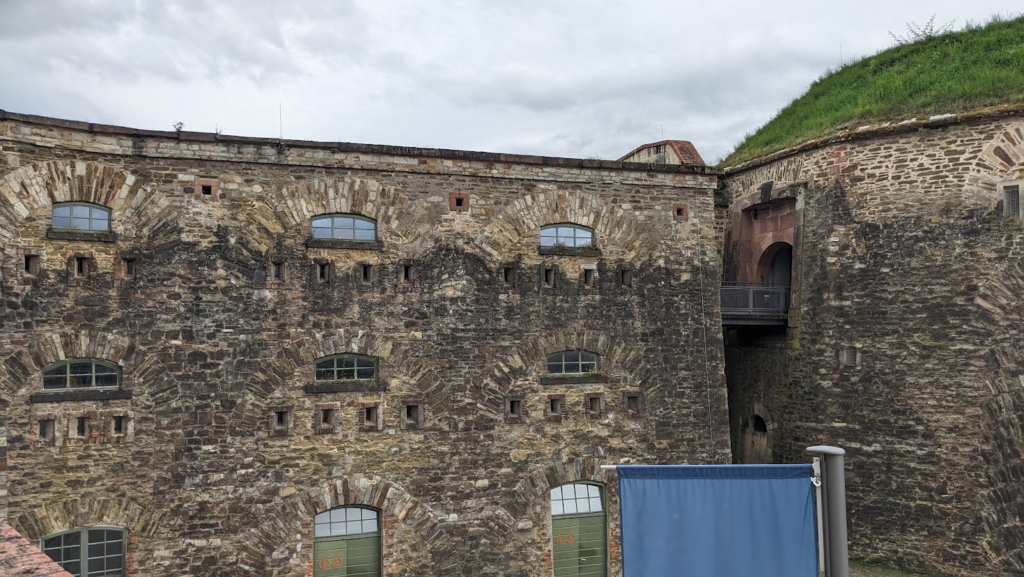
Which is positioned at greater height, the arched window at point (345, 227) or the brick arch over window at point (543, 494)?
the arched window at point (345, 227)

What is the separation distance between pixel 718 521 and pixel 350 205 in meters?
8.21

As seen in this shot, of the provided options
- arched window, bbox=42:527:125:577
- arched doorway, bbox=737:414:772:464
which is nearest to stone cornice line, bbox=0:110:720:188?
arched window, bbox=42:527:125:577

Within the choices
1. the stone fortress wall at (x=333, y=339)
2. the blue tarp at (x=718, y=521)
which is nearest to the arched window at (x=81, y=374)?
the stone fortress wall at (x=333, y=339)

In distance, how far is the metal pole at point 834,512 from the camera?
6055mm

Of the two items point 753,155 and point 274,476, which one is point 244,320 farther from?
point 753,155

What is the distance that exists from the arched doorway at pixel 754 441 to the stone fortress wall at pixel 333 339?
2653 millimetres

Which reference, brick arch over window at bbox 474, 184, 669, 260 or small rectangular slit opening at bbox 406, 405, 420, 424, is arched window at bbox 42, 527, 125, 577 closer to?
small rectangular slit opening at bbox 406, 405, 420, 424

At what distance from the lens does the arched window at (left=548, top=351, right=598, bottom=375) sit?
579 inches

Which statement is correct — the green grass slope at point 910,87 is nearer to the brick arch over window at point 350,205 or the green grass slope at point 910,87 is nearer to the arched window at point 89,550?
the brick arch over window at point 350,205

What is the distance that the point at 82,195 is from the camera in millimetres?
12078

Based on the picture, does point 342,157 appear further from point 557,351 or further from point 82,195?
point 557,351

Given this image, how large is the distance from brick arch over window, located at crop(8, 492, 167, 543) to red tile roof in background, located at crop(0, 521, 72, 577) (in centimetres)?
405

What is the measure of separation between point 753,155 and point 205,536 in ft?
46.5

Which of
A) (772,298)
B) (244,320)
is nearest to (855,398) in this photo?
(772,298)
